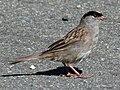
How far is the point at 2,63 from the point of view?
446 inches

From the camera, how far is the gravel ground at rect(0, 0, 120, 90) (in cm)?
1050

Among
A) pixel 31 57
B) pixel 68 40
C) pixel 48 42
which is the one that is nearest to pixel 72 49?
pixel 68 40

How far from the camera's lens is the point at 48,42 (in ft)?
41.8

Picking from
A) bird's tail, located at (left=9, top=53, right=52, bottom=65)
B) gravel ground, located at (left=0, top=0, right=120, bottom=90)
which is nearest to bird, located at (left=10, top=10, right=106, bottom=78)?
bird's tail, located at (left=9, top=53, right=52, bottom=65)

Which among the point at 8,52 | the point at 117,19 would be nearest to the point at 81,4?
the point at 117,19

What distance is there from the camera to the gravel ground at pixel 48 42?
34.4 feet

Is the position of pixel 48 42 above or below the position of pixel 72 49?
below

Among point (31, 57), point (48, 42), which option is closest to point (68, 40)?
point (31, 57)

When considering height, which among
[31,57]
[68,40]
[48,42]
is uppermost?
[68,40]

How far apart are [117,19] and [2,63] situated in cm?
401

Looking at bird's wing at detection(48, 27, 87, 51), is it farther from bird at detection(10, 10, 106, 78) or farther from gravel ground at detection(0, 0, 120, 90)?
gravel ground at detection(0, 0, 120, 90)

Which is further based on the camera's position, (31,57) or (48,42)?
(48,42)

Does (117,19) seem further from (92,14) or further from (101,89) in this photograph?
(101,89)

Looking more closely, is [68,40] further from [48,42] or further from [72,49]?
[48,42]
